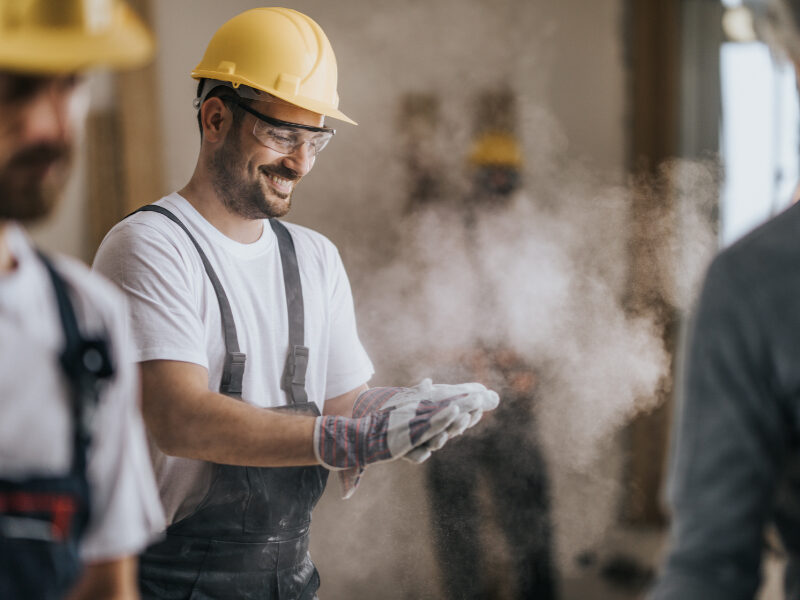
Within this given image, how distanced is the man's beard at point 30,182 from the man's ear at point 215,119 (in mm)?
799

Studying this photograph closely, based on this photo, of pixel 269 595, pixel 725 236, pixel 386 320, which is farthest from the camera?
pixel 725 236

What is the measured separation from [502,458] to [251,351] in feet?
4.41

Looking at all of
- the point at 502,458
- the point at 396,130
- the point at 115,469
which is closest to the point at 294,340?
the point at 115,469

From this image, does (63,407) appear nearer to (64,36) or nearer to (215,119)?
(64,36)

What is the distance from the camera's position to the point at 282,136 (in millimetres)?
1538

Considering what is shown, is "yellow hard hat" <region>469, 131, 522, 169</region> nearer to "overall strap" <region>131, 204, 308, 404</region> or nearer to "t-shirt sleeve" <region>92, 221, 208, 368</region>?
"overall strap" <region>131, 204, 308, 404</region>

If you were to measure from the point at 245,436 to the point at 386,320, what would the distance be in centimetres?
87

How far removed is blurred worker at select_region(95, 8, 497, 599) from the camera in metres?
1.33

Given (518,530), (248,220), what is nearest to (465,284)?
(518,530)

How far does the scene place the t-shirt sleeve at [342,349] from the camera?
1.63 meters

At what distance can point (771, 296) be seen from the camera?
0.76 m

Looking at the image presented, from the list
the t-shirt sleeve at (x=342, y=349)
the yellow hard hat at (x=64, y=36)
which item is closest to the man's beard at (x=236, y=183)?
the t-shirt sleeve at (x=342, y=349)

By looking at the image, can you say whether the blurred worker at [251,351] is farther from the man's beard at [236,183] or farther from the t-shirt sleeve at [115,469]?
the t-shirt sleeve at [115,469]

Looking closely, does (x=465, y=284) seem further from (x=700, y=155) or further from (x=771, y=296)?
(x=771, y=296)
